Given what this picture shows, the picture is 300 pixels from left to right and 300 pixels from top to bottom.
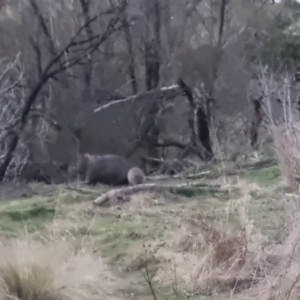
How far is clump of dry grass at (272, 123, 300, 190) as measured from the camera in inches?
221

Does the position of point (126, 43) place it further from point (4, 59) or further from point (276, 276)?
point (276, 276)

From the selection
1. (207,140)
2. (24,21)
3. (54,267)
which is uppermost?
(24,21)

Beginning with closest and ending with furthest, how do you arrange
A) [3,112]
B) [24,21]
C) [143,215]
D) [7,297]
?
[7,297] → [143,215] → [3,112] → [24,21]

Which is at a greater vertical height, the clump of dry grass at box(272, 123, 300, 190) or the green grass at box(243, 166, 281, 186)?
the clump of dry grass at box(272, 123, 300, 190)

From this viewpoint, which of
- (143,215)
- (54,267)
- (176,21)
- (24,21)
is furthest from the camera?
(176,21)

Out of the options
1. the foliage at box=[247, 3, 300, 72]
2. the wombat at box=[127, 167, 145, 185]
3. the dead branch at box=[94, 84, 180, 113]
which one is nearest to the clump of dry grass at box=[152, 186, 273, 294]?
the wombat at box=[127, 167, 145, 185]

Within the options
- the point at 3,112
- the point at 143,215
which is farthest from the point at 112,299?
the point at 3,112

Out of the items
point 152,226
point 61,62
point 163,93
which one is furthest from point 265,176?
point 61,62

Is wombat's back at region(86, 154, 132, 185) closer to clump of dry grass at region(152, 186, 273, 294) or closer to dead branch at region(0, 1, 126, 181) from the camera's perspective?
dead branch at region(0, 1, 126, 181)

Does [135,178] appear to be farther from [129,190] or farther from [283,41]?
[283,41]

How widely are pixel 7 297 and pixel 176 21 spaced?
48.4ft

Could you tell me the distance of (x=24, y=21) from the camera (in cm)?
1479

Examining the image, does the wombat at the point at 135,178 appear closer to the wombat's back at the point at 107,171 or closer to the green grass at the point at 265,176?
the wombat's back at the point at 107,171

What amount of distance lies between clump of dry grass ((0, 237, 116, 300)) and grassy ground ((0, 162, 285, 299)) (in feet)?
0.72
